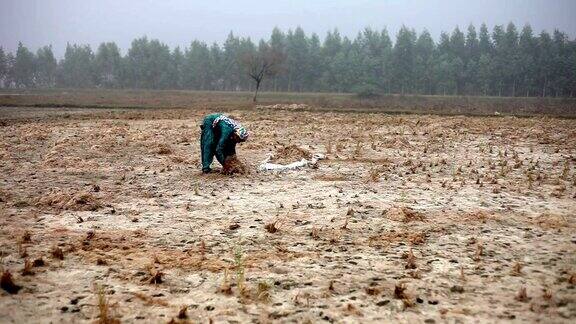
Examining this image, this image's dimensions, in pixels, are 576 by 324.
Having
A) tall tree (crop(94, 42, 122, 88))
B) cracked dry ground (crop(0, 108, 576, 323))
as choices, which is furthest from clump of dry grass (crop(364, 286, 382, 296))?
tall tree (crop(94, 42, 122, 88))

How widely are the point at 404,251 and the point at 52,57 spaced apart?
450 ft

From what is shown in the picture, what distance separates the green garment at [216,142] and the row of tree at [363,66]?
6534 centimetres

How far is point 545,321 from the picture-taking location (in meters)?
3.66

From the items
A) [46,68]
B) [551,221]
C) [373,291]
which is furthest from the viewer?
[46,68]

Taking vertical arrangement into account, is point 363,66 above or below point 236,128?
above

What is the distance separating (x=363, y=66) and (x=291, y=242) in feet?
286

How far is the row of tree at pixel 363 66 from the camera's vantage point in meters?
84.7

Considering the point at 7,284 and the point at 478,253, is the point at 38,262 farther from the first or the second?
the point at 478,253

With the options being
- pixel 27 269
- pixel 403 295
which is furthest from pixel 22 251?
pixel 403 295

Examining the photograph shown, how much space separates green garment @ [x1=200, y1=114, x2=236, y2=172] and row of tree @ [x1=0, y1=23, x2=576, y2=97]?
65336 millimetres

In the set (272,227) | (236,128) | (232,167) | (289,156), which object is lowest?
(272,227)

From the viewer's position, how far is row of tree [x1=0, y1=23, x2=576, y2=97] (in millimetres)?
84688

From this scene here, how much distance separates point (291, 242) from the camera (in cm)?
570

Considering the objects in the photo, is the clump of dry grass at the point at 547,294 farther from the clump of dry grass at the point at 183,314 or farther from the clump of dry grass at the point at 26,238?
the clump of dry grass at the point at 26,238
